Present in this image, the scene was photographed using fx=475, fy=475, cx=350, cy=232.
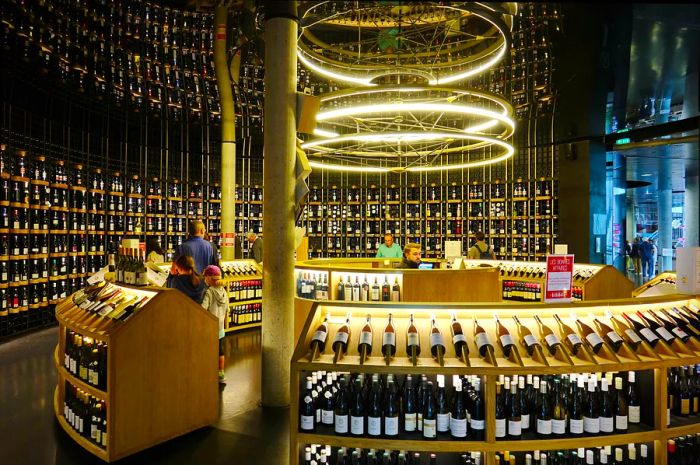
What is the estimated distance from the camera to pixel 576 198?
992 centimetres

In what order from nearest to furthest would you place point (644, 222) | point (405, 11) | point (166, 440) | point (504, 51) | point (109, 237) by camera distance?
1. point (166, 440)
2. point (504, 51)
3. point (405, 11)
4. point (109, 237)
5. point (644, 222)

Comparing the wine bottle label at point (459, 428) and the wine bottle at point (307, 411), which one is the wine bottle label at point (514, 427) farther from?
the wine bottle at point (307, 411)

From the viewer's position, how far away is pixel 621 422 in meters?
2.68

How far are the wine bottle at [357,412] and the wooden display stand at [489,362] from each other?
Result: 0.06 meters

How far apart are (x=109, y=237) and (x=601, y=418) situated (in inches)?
360

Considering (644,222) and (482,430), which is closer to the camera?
(482,430)

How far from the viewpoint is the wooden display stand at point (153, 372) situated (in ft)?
11.4

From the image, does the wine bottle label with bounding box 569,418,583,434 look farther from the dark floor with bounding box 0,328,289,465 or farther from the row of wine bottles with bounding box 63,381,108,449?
the row of wine bottles with bounding box 63,381,108,449

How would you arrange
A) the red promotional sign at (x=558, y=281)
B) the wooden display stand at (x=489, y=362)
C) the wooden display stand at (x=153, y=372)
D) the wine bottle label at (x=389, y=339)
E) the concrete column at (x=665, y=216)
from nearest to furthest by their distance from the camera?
the wooden display stand at (x=489, y=362) < the wine bottle label at (x=389, y=339) < the red promotional sign at (x=558, y=281) < the wooden display stand at (x=153, y=372) < the concrete column at (x=665, y=216)

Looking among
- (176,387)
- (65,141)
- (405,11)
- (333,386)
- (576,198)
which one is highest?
→ (405,11)

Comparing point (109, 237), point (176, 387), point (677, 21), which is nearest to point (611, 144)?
point (677, 21)

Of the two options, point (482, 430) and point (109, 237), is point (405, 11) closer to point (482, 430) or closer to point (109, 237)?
point (482, 430)

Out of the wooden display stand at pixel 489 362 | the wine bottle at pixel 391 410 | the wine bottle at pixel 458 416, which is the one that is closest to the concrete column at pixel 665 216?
the wooden display stand at pixel 489 362

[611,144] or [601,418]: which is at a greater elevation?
[611,144]
